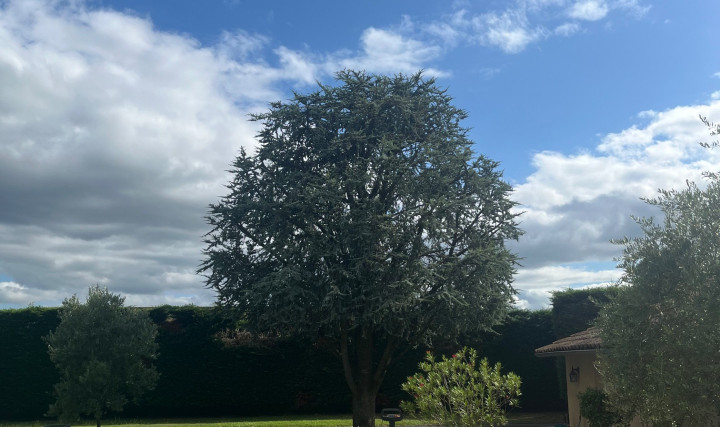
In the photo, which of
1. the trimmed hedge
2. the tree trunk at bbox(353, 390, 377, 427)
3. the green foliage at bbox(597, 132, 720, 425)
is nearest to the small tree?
the trimmed hedge

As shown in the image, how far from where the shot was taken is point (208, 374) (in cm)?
2959

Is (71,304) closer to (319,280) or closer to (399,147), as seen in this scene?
(319,280)

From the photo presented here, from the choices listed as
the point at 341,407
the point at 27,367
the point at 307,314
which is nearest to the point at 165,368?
the point at 27,367

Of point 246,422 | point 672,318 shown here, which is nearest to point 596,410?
point 672,318

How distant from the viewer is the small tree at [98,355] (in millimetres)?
21797

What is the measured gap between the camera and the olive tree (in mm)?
22297

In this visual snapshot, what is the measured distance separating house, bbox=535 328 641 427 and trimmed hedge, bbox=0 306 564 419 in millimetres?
7305

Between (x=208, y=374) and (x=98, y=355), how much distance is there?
807cm

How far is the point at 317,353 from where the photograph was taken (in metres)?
29.7

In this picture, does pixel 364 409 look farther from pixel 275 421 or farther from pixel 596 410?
pixel 596 410

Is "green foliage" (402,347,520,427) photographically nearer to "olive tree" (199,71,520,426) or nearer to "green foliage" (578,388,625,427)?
"green foliage" (578,388,625,427)

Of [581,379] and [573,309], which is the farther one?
[573,309]

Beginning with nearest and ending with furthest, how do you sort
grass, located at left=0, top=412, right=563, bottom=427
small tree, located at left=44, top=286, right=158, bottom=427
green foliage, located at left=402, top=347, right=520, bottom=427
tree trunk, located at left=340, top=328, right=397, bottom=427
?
1. green foliage, located at left=402, top=347, right=520, bottom=427
2. small tree, located at left=44, top=286, right=158, bottom=427
3. tree trunk, located at left=340, top=328, right=397, bottom=427
4. grass, located at left=0, top=412, right=563, bottom=427

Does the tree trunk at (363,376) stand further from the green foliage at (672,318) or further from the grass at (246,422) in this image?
the green foliage at (672,318)
